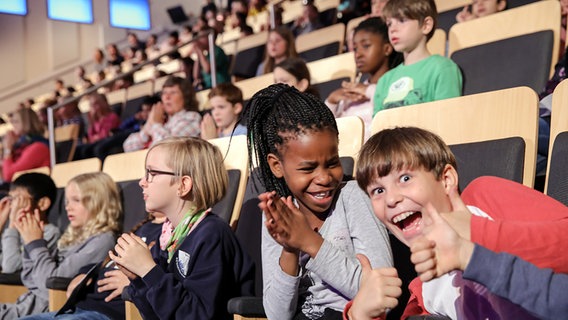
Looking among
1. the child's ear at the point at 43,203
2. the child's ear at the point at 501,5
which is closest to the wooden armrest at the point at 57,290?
the child's ear at the point at 43,203

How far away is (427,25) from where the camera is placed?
2.22m

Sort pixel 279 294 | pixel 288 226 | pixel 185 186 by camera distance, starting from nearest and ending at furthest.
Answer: pixel 288 226 → pixel 279 294 → pixel 185 186

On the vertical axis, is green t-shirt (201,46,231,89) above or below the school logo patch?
above

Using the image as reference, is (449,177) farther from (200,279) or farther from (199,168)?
(199,168)

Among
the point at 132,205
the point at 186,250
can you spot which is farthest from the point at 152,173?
the point at 132,205

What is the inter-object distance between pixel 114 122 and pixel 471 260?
444 cm

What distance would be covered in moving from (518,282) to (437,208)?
245 millimetres

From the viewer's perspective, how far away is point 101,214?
89.0 inches

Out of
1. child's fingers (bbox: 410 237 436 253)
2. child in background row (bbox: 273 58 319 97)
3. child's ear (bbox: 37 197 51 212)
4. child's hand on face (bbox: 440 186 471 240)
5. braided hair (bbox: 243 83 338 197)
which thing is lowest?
child's ear (bbox: 37 197 51 212)

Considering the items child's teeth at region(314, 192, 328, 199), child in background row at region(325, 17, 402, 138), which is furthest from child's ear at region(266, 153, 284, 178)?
child in background row at region(325, 17, 402, 138)

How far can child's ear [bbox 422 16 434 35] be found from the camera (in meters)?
2.21

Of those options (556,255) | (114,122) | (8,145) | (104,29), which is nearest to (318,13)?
(114,122)

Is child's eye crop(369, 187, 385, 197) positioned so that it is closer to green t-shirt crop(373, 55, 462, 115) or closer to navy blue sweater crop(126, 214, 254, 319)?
navy blue sweater crop(126, 214, 254, 319)

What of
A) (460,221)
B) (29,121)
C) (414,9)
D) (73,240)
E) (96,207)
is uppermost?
(414,9)
